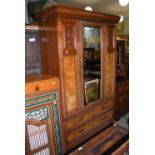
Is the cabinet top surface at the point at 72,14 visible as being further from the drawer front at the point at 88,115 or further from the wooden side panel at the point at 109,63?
the drawer front at the point at 88,115

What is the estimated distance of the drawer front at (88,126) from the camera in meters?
A: 2.08

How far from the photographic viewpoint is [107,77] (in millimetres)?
2457

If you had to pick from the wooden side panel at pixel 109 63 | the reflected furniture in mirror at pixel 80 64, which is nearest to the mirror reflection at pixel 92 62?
the reflected furniture in mirror at pixel 80 64

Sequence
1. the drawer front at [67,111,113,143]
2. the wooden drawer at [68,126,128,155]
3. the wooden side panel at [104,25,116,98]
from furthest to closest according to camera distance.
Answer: the wooden side panel at [104,25,116,98]
the drawer front at [67,111,113,143]
the wooden drawer at [68,126,128,155]

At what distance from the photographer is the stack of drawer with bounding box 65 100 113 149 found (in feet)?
6.75

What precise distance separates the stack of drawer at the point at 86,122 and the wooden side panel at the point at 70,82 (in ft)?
0.61

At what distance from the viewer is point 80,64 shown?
2029 millimetres

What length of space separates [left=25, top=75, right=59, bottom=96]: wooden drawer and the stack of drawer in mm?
516

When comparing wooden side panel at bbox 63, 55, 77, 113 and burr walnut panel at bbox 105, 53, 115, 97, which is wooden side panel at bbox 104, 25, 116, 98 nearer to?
burr walnut panel at bbox 105, 53, 115, 97

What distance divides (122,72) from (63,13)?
1.85 meters

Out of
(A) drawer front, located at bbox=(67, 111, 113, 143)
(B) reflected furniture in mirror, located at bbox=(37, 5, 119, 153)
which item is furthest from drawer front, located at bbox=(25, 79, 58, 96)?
(A) drawer front, located at bbox=(67, 111, 113, 143)

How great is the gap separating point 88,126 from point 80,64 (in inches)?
37.3

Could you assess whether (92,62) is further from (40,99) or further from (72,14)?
(40,99)
